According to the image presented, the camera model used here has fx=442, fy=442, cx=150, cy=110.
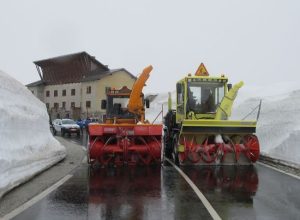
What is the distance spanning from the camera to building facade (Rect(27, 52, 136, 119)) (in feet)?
228

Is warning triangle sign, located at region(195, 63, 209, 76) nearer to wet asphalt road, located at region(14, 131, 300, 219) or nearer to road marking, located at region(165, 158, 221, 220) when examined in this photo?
wet asphalt road, located at region(14, 131, 300, 219)

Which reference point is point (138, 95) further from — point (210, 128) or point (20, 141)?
point (20, 141)

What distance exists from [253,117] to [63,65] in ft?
178

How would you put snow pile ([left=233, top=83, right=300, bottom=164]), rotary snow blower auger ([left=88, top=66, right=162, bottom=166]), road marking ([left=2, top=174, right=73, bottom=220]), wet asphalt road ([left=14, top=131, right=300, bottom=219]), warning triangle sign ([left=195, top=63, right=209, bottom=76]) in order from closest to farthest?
1. road marking ([left=2, top=174, right=73, bottom=220])
2. wet asphalt road ([left=14, top=131, right=300, bottom=219])
3. rotary snow blower auger ([left=88, top=66, right=162, bottom=166])
4. snow pile ([left=233, top=83, right=300, bottom=164])
5. warning triangle sign ([left=195, top=63, right=209, bottom=76])

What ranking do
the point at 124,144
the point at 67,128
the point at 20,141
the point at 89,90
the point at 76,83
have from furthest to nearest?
the point at 76,83, the point at 89,90, the point at 67,128, the point at 124,144, the point at 20,141

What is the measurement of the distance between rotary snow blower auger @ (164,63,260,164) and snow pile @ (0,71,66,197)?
4.57 metres

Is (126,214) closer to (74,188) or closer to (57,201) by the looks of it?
(57,201)

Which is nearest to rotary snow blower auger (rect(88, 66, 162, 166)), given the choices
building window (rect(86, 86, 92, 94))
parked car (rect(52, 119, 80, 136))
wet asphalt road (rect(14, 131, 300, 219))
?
wet asphalt road (rect(14, 131, 300, 219))

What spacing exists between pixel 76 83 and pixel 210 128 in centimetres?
6059

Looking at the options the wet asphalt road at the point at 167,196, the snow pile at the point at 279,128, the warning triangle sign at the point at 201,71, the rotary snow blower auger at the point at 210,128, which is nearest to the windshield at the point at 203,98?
the rotary snow blower auger at the point at 210,128

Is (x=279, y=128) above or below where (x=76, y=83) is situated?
below

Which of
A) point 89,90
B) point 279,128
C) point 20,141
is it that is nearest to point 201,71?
point 279,128

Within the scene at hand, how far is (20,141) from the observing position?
41.0ft

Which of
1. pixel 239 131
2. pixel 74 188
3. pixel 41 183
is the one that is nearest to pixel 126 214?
pixel 74 188
